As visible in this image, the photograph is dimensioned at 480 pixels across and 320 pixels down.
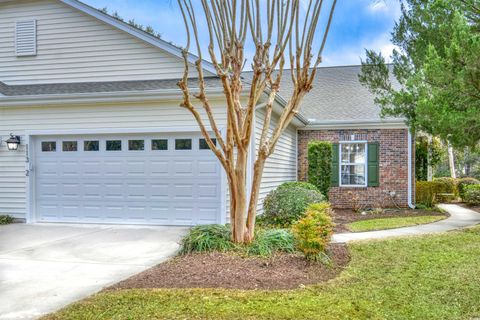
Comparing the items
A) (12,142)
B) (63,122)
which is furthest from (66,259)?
(12,142)

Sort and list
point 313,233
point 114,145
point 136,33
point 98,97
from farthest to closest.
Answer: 1. point 136,33
2. point 114,145
3. point 98,97
4. point 313,233

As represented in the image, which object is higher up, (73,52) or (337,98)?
Result: (73,52)

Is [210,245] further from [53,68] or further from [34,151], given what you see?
[53,68]

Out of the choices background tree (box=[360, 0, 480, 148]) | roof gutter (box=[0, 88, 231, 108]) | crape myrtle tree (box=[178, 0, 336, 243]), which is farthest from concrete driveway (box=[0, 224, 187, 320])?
background tree (box=[360, 0, 480, 148])

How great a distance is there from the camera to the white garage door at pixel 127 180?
10039mm

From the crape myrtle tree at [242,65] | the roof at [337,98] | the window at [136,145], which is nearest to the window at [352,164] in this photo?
the roof at [337,98]

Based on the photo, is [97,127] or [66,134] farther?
[66,134]

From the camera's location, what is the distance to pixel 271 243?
6.89 meters

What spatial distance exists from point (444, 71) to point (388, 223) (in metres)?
3.81

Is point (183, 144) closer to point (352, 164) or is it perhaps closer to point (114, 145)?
point (114, 145)

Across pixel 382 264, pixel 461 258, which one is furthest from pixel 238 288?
pixel 461 258

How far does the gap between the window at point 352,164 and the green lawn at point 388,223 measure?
118 inches

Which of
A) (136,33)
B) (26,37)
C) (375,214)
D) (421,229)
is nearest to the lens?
(421,229)

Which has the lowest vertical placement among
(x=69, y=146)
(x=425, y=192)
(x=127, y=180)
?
(x=425, y=192)
